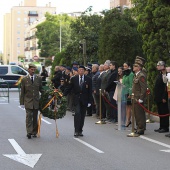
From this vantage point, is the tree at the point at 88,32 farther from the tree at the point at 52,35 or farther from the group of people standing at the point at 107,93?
the tree at the point at 52,35

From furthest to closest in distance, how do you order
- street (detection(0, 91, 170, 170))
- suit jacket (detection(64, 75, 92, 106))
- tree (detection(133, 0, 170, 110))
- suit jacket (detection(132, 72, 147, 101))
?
tree (detection(133, 0, 170, 110))
suit jacket (detection(132, 72, 147, 101))
suit jacket (detection(64, 75, 92, 106))
street (detection(0, 91, 170, 170))

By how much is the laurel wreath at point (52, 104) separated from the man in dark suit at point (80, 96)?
0.23 meters

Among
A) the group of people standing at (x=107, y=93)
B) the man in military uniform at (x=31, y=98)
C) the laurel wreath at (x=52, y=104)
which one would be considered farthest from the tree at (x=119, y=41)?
the man in military uniform at (x=31, y=98)

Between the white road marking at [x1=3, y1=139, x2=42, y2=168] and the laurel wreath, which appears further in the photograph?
the laurel wreath

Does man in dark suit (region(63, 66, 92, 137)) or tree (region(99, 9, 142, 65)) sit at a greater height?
tree (region(99, 9, 142, 65))

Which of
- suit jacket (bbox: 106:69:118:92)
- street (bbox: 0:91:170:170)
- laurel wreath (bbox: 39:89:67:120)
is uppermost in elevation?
suit jacket (bbox: 106:69:118:92)

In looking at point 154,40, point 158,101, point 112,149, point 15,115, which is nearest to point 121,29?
point 154,40

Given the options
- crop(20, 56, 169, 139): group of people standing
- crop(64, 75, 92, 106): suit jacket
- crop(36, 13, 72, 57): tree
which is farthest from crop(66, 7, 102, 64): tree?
crop(36, 13, 72, 57): tree

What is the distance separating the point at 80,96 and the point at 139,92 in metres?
1.63

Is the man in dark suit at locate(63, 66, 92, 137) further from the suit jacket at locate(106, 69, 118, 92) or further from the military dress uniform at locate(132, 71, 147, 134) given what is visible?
the suit jacket at locate(106, 69, 118, 92)

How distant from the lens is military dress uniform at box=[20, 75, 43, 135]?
1455 cm

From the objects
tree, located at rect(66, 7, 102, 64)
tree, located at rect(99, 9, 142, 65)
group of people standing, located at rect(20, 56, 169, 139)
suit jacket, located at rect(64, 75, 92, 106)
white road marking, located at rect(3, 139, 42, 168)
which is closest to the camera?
white road marking, located at rect(3, 139, 42, 168)

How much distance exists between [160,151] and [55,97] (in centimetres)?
365

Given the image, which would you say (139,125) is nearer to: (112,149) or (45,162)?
(112,149)
